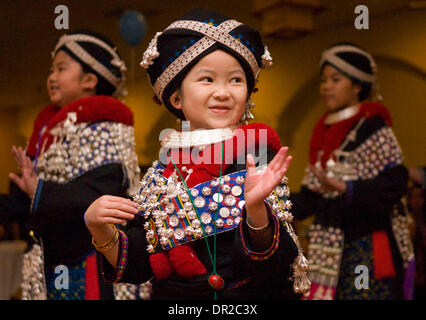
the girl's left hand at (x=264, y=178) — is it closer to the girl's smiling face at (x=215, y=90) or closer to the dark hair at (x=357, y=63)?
the girl's smiling face at (x=215, y=90)

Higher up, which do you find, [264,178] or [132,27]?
[132,27]

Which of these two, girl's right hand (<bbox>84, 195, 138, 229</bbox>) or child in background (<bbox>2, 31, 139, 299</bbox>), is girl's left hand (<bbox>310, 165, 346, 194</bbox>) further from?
girl's right hand (<bbox>84, 195, 138, 229</bbox>)

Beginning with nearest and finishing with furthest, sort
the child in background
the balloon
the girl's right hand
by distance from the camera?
the girl's right hand
the child in background
the balloon

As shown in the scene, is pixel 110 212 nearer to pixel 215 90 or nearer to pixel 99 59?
pixel 215 90

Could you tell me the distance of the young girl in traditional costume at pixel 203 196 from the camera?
1167 mm

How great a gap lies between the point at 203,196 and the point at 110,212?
21 centimetres

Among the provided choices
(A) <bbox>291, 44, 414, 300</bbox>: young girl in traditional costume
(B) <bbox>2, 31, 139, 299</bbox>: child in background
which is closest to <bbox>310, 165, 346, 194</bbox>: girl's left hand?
(A) <bbox>291, 44, 414, 300</bbox>: young girl in traditional costume

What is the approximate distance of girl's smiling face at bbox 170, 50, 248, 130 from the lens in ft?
3.98

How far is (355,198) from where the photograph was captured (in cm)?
231

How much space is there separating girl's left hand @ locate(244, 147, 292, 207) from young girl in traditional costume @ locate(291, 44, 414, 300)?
4.20ft

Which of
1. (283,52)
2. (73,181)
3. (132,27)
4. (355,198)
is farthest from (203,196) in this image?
(132,27)

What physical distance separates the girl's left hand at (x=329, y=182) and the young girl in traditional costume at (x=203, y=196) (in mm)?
1059

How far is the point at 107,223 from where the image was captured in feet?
3.80
